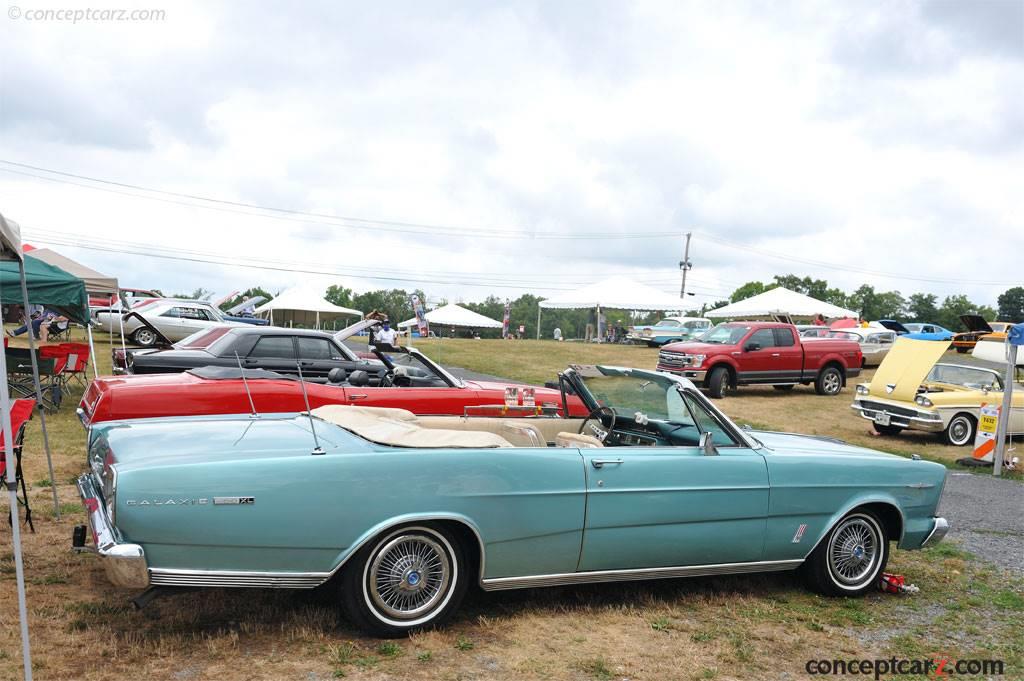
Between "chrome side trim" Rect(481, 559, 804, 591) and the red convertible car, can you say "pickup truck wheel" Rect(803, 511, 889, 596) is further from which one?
the red convertible car

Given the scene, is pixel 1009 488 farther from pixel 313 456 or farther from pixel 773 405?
pixel 313 456

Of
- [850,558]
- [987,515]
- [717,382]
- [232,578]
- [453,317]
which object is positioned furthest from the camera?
[453,317]

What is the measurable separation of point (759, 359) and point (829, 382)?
2414mm

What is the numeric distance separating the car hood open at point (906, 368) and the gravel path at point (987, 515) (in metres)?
2.77

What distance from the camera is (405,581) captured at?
374 cm

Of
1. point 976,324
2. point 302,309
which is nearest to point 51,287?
point 302,309

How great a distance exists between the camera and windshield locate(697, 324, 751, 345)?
18094 mm

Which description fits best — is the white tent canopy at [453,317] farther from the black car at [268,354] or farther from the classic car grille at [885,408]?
the black car at [268,354]

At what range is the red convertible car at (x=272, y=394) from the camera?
6703 mm

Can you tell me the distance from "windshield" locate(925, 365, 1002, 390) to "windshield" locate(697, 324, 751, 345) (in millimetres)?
4931

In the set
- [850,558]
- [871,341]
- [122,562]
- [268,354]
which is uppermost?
[871,341]

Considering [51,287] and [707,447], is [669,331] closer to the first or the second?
[51,287]

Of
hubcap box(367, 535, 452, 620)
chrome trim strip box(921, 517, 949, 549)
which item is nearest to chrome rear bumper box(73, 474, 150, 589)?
hubcap box(367, 535, 452, 620)

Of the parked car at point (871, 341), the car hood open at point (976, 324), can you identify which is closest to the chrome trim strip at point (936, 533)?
the parked car at point (871, 341)
